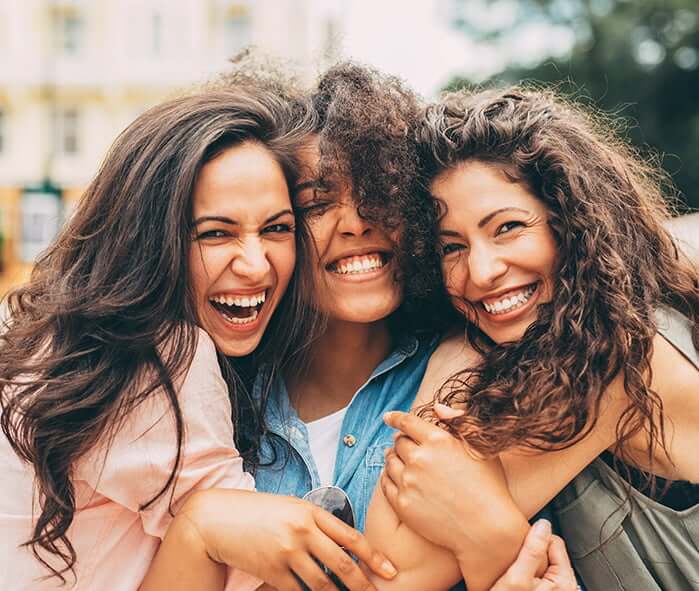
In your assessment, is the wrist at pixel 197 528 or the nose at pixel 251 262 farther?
the nose at pixel 251 262

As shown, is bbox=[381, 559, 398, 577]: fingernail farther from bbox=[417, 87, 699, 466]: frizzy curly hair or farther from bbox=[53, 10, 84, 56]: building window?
bbox=[53, 10, 84, 56]: building window

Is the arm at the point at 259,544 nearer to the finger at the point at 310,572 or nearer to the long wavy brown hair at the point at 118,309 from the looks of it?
the finger at the point at 310,572

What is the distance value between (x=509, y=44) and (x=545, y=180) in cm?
1417

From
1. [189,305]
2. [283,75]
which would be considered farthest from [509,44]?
[189,305]

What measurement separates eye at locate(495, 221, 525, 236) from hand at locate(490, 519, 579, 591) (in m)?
0.85

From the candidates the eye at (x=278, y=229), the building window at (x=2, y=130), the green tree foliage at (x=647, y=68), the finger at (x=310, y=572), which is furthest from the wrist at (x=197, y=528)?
the building window at (x=2, y=130)

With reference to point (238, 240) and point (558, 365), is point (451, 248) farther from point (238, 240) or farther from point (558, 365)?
point (238, 240)

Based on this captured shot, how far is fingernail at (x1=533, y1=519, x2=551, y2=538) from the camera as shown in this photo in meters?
2.46

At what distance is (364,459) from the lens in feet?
9.31

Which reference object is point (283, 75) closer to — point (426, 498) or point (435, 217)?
point (435, 217)

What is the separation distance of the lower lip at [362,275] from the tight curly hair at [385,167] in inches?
2.3

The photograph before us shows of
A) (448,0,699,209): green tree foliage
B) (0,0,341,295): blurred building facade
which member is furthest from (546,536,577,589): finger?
(0,0,341,295): blurred building facade

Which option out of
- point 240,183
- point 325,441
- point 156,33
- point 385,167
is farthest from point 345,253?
point 156,33

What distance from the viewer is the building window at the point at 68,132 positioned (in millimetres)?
23453
